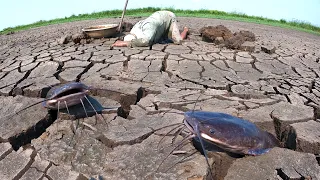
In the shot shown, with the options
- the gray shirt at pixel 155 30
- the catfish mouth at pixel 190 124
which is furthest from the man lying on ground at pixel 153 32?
the catfish mouth at pixel 190 124

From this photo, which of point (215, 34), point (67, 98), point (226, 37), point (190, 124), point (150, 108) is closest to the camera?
point (190, 124)

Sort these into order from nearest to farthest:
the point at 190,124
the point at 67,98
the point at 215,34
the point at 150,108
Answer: the point at 190,124 < the point at 67,98 < the point at 150,108 < the point at 215,34

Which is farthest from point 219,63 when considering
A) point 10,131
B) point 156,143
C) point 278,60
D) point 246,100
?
point 10,131

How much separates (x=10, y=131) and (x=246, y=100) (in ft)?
6.71

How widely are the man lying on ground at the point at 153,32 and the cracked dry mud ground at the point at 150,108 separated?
24 cm

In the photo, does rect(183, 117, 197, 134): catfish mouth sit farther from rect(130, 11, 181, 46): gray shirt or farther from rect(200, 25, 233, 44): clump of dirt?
rect(200, 25, 233, 44): clump of dirt

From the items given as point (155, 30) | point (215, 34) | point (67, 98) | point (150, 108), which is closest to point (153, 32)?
point (155, 30)

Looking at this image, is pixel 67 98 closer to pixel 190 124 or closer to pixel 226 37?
pixel 190 124

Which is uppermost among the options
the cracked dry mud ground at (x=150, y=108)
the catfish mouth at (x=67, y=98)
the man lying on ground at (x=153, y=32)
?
the man lying on ground at (x=153, y=32)

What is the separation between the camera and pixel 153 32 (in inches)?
202

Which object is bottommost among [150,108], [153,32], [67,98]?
[150,108]

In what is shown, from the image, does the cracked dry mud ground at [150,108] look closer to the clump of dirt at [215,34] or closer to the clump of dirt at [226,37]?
the clump of dirt at [226,37]

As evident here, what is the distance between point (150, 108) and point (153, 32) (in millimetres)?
2691

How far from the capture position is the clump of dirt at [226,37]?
17.3ft
